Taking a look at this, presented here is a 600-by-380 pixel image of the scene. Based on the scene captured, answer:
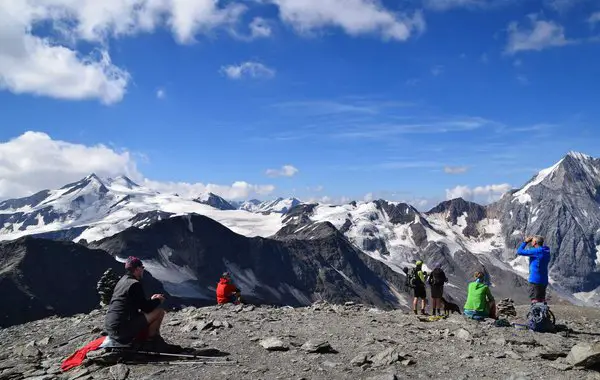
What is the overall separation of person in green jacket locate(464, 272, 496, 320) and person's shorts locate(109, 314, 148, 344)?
13.0 m

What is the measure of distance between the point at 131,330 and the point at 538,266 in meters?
14.1

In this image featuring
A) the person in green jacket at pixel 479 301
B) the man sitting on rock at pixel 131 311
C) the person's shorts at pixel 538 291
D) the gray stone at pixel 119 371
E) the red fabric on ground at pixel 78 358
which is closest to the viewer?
the gray stone at pixel 119 371

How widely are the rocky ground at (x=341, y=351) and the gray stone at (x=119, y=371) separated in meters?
0.02

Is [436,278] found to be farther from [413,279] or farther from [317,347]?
[317,347]

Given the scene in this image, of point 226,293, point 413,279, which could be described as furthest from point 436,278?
point 226,293

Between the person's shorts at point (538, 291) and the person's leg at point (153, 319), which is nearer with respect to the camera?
the person's leg at point (153, 319)

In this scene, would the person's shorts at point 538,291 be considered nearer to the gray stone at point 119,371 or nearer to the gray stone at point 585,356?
the gray stone at point 585,356

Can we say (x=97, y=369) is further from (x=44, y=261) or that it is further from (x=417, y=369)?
(x=44, y=261)

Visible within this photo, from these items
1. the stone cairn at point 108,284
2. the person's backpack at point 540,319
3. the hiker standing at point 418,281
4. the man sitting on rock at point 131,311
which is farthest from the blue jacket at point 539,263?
the stone cairn at point 108,284

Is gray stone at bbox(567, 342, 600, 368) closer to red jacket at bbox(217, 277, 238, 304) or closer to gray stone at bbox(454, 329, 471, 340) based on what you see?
gray stone at bbox(454, 329, 471, 340)

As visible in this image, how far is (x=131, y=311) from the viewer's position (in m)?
13.3

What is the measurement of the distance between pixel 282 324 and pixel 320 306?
773cm

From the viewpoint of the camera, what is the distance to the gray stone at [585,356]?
12.5 metres

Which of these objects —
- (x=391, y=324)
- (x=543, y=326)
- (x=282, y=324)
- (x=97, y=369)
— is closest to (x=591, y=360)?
(x=543, y=326)
